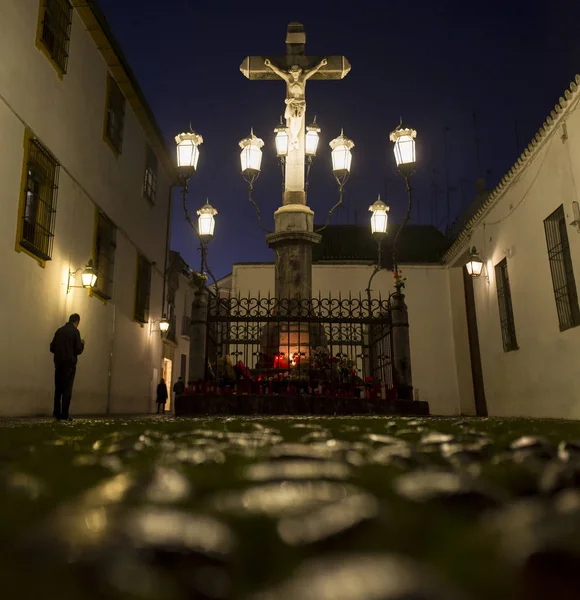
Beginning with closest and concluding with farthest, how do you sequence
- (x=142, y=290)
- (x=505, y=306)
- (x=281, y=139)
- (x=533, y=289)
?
1. (x=281, y=139)
2. (x=533, y=289)
3. (x=505, y=306)
4. (x=142, y=290)

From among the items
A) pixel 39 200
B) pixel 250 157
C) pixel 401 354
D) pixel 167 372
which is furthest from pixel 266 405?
pixel 167 372

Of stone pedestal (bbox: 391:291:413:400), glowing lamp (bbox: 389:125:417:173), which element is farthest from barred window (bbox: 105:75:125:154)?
stone pedestal (bbox: 391:291:413:400)

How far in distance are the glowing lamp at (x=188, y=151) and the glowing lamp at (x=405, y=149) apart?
3.83m

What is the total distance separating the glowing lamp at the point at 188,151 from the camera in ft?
29.9

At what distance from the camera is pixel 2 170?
753 centimetres

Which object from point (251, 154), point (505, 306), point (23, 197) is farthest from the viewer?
point (505, 306)

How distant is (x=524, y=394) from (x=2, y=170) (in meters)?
12.1

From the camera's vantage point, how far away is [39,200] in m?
8.93

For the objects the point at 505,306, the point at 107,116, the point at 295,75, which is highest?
the point at 295,75

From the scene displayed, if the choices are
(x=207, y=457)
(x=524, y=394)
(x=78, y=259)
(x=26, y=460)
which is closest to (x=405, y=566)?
(x=207, y=457)

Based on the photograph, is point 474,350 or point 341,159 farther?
point 474,350

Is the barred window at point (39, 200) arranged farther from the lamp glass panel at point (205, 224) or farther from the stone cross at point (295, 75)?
the stone cross at point (295, 75)

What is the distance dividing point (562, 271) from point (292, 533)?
38.1 feet

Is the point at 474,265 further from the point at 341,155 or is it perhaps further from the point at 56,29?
the point at 56,29
